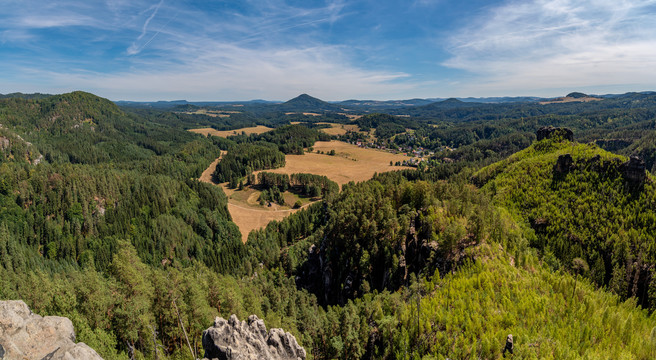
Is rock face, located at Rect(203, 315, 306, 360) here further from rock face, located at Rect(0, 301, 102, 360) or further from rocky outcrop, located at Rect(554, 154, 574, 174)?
rocky outcrop, located at Rect(554, 154, 574, 174)

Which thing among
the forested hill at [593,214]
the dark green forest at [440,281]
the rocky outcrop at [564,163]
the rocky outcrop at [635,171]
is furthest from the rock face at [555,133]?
the rocky outcrop at [635,171]

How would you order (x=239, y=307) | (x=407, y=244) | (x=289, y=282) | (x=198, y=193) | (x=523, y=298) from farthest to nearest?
(x=198, y=193) < (x=289, y=282) < (x=407, y=244) < (x=239, y=307) < (x=523, y=298)

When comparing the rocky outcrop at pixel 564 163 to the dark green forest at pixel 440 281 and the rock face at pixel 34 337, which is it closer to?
the dark green forest at pixel 440 281

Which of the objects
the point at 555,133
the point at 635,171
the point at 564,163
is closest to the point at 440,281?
the point at 635,171

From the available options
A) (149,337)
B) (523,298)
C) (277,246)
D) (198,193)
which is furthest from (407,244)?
(198,193)

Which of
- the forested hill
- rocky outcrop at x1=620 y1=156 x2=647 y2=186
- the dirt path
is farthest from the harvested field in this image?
rocky outcrop at x1=620 y1=156 x2=647 y2=186

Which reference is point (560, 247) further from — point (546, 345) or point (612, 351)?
point (546, 345)

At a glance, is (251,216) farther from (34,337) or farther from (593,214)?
(593,214)
